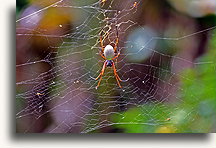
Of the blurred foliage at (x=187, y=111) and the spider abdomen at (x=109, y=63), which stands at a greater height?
the spider abdomen at (x=109, y=63)

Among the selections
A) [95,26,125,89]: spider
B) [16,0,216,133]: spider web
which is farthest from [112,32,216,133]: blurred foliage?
[95,26,125,89]: spider

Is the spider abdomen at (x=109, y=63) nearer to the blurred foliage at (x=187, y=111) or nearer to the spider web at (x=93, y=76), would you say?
the spider web at (x=93, y=76)

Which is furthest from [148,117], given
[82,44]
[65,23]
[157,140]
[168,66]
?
[65,23]

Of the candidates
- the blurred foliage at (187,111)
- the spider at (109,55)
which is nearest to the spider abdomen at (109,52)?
the spider at (109,55)

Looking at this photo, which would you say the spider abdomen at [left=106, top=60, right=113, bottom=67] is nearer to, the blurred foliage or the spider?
the spider

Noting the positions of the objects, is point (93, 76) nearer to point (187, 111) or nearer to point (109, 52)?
point (109, 52)

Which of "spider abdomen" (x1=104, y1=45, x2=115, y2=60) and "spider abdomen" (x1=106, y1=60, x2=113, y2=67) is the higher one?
"spider abdomen" (x1=104, y1=45, x2=115, y2=60)

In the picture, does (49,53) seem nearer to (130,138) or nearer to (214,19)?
(130,138)
